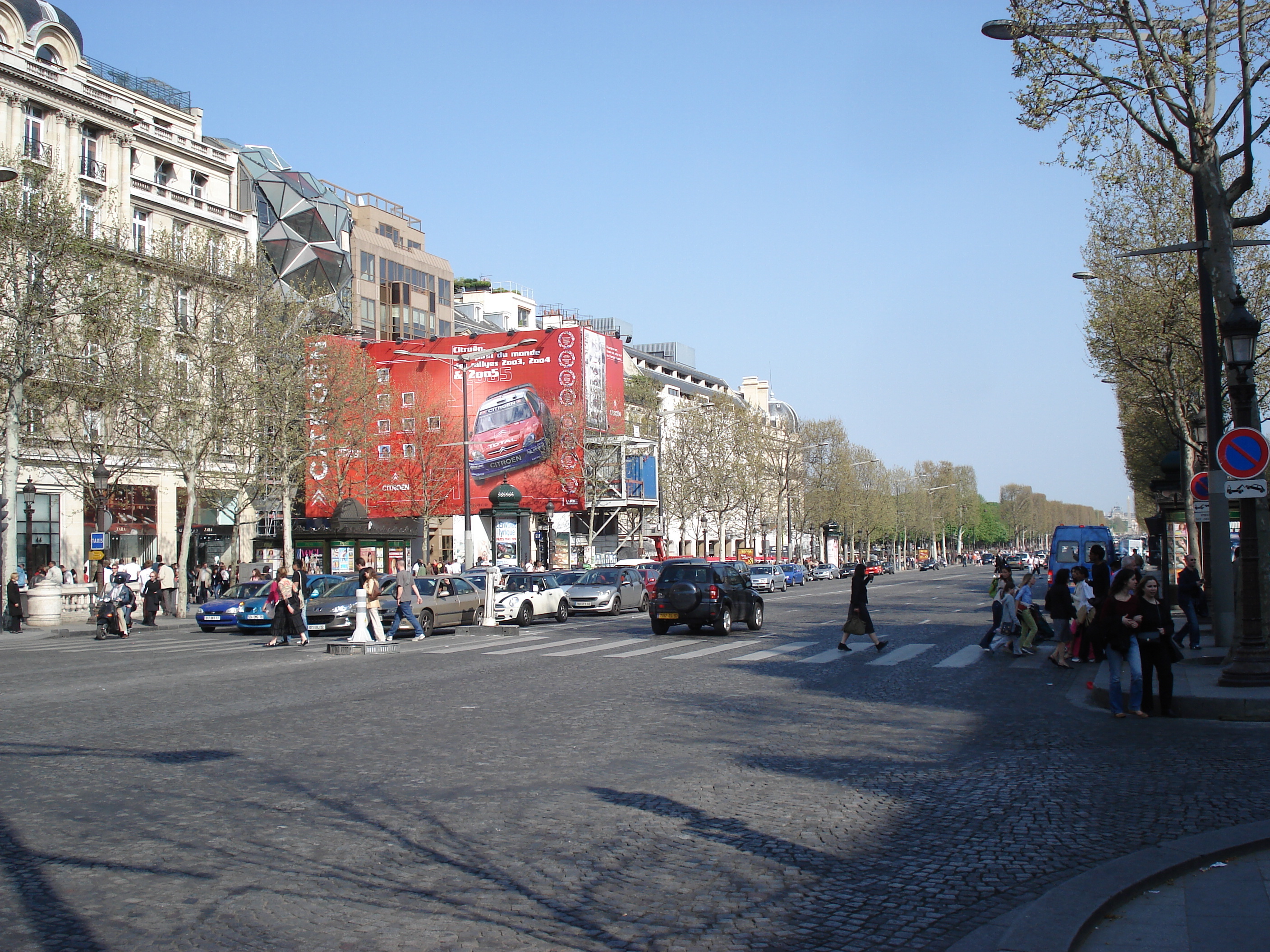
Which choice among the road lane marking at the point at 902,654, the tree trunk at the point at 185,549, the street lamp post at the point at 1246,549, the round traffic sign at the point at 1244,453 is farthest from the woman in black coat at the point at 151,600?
the round traffic sign at the point at 1244,453

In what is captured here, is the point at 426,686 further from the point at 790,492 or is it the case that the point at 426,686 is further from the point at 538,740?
the point at 790,492

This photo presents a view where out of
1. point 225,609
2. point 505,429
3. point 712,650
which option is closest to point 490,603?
point 225,609

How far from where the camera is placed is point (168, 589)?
38344 millimetres

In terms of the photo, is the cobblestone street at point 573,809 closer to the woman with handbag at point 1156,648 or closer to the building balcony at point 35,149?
the woman with handbag at point 1156,648

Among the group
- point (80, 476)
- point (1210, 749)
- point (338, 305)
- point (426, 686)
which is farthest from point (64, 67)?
point (1210, 749)

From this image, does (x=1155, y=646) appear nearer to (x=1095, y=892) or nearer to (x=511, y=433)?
(x=1095, y=892)

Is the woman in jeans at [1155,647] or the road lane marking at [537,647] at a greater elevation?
the woman in jeans at [1155,647]

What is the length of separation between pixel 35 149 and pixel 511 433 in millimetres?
30309

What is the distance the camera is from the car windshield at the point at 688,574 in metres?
26.0

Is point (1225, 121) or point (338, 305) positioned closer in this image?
point (1225, 121)

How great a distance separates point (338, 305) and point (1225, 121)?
1851 inches

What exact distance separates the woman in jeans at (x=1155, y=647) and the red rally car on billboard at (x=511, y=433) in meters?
55.0

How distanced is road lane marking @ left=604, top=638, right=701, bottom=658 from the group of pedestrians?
19.9 ft

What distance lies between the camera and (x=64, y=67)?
48.8 metres
